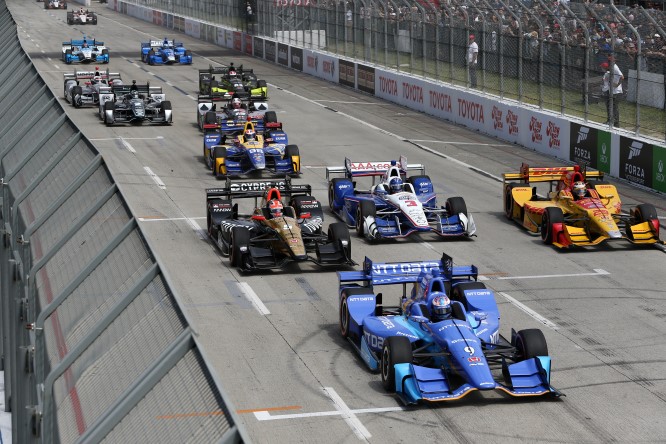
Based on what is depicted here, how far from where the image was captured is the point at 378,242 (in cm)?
2145

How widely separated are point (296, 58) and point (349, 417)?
142 feet

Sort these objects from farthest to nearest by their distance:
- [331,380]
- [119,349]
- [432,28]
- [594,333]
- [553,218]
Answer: [432,28]
[553,218]
[594,333]
[331,380]
[119,349]

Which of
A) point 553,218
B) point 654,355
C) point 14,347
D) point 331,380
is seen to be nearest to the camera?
point 14,347

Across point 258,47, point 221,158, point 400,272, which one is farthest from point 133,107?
point 258,47

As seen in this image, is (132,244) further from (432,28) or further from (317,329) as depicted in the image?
(432,28)

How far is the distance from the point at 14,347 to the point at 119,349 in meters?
3.49

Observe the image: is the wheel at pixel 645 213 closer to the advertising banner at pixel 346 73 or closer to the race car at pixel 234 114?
the race car at pixel 234 114

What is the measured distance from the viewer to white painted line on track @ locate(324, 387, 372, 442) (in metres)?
12.1

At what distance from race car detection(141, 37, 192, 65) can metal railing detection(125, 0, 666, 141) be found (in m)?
8.12

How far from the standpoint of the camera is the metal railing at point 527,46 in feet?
90.8

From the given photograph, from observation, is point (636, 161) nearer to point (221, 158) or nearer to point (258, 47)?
point (221, 158)

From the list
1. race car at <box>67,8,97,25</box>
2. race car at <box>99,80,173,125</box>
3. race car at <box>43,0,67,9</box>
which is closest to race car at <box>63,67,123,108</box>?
race car at <box>99,80,173,125</box>

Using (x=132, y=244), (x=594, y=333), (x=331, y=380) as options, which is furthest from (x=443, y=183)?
(x=132, y=244)

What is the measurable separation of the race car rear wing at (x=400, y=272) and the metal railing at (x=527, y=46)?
42.2 feet
